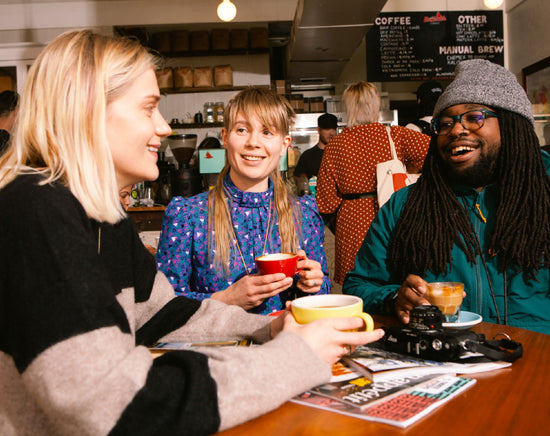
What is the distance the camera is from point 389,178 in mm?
3084

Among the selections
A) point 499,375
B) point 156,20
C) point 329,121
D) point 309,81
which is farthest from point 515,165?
point 309,81

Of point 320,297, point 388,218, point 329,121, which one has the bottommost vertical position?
point 320,297

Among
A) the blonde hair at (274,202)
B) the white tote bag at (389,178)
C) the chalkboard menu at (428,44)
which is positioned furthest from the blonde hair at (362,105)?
the chalkboard menu at (428,44)

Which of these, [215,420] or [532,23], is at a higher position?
[532,23]

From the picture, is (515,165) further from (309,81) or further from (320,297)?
(309,81)

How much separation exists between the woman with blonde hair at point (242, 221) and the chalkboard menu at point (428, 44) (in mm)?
4929

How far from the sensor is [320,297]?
1033 mm

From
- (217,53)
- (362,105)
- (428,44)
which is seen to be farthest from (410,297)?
(217,53)

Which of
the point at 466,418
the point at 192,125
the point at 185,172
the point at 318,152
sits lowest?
the point at 466,418

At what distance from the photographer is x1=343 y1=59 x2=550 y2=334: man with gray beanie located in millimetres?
1522

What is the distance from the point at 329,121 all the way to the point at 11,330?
4.64 meters

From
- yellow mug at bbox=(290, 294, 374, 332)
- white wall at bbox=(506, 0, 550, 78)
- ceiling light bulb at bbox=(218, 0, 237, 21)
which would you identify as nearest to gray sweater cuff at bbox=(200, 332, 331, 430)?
yellow mug at bbox=(290, 294, 374, 332)

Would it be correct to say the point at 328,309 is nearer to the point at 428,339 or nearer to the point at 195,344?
the point at 428,339

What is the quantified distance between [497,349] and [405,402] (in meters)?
0.33
